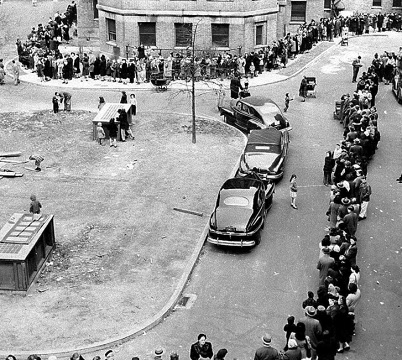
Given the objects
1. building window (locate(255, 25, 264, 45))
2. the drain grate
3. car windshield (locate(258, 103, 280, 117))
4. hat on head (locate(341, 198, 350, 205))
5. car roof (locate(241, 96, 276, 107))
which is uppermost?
building window (locate(255, 25, 264, 45))

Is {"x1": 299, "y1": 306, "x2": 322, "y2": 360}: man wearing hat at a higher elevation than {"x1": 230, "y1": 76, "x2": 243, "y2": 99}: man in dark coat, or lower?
lower

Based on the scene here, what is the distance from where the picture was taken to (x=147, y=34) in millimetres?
44812

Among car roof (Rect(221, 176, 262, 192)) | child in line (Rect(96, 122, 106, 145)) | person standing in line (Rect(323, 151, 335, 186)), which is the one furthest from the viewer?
child in line (Rect(96, 122, 106, 145))

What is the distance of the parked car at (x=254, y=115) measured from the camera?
101ft

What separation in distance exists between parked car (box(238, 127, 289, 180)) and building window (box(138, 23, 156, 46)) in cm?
1846

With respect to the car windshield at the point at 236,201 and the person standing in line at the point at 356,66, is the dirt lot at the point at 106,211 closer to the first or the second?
the car windshield at the point at 236,201

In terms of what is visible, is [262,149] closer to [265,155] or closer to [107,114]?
[265,155]

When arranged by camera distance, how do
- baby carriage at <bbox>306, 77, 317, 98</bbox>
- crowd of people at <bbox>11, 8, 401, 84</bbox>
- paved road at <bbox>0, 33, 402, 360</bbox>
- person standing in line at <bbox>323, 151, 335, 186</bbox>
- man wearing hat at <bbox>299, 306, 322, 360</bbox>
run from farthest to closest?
1. crowd of people at <bbox>11, 8, 401, 84</bbox>
2. baby carriage at <bbox>306, 77, 317, 98</bbox>
3. person standing in line at <bbox>323, 151, 335, 186</bbox>
4. paved road at <bbox>0, 33, 402, 360</bbox>
5. man wearing hat at <bbox>299, 306, 322, 360</bbox>

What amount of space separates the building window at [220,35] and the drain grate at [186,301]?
93.1 ft

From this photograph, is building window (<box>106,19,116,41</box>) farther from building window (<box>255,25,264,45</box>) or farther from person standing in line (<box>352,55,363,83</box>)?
person standing in line (<box>352,55,363,83</box>)

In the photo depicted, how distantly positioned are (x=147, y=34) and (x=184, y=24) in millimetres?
2364

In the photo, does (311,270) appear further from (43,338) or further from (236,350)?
(43,338)

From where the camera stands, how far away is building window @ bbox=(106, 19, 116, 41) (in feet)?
149

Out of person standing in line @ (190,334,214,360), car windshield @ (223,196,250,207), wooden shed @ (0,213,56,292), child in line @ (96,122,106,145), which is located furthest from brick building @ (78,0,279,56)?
person standing in line @ (190,334,214,360)
